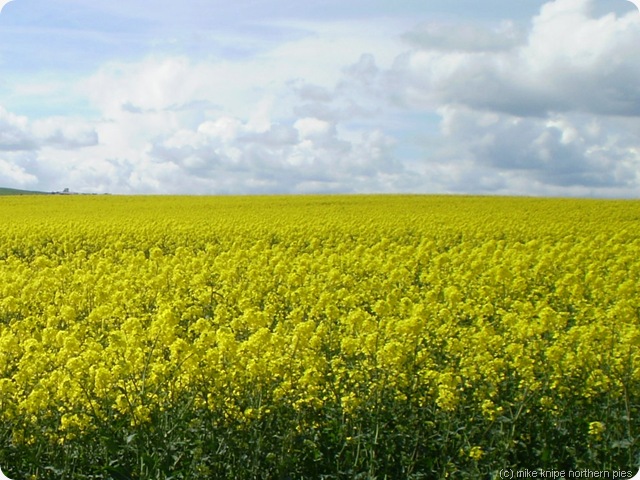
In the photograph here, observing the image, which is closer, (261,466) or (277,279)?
(261,466)

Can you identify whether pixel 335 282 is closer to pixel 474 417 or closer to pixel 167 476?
pixel 474 417

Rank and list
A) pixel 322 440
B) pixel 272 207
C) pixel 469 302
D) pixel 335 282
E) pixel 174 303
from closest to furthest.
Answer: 1. pixel 322 440
2. pixel 174 303
3. pixel 469 302
4. pixel 335 282
5. pixel 272 207

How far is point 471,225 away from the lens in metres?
20.5

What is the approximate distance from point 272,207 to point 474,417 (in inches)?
1008

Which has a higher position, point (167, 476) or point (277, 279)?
point (277, 279)

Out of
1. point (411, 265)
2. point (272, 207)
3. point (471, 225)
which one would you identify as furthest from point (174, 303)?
point (272, 207)

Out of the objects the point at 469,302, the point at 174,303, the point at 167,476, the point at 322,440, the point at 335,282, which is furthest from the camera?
the point at 335,282

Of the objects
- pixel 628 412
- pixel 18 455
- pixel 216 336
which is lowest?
pixel 18 455

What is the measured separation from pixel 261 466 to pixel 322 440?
1.59 feet

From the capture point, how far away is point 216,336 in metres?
5.76

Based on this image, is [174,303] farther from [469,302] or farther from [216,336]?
[469,302]

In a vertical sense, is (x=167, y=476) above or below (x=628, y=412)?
below

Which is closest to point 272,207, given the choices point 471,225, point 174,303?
point 471,225

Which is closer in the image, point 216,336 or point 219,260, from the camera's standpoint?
point 216,336
